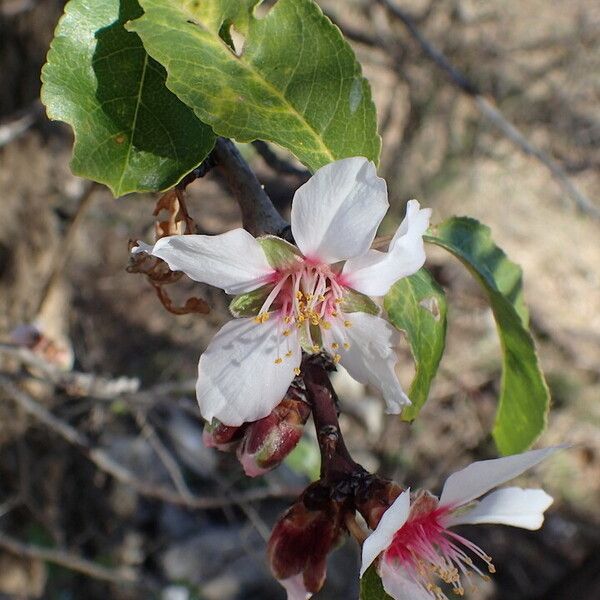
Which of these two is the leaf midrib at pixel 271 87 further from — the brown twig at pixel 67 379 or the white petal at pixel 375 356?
the brown twig at pixel 67 379

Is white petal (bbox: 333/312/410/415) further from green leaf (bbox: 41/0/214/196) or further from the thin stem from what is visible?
green leaf (bbox: 41/0/214/196)

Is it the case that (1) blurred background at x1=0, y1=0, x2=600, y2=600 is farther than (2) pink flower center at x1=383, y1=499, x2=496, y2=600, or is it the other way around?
(1) blurred background at x1=0, y1=0, x2=600, y2=600

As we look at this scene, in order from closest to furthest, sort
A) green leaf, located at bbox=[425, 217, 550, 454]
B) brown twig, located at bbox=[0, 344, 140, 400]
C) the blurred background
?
green leaf, located at bbox=[425, 217, 550, 454], brown twig, located at bbox=[0, 344, 140, 400], the blurred background

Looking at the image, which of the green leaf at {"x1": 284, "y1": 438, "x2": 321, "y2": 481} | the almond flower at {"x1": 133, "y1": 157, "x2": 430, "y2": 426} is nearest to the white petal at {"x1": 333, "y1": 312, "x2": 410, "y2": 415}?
the almond flower at {"x1": 133, "y1": 157, "x2": 430, "y2": 426}

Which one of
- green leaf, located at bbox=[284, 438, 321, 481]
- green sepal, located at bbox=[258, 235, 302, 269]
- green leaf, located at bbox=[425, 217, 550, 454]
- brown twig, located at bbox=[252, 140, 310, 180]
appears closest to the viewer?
green sepal, located at bbox=[258, 235, 302, 269]

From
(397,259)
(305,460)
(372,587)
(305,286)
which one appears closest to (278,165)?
(305,286)

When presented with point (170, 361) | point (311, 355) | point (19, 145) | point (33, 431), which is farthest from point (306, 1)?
point (170, 361)

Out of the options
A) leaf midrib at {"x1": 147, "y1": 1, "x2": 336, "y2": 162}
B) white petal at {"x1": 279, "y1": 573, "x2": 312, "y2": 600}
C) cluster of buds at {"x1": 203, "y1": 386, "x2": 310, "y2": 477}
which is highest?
leaf midrib at {"x1": 147, "y1": 1, "x2": 336, "y2": 162}
